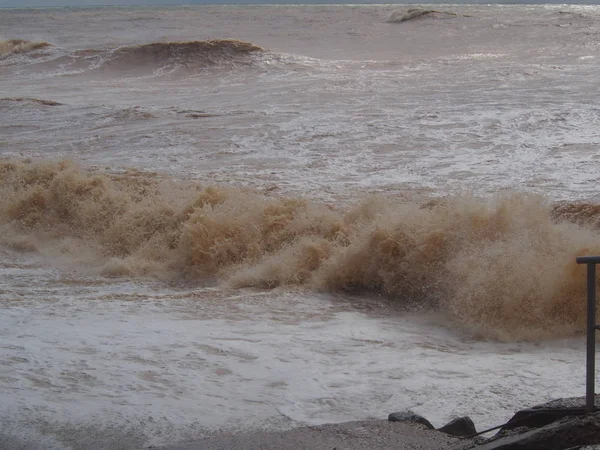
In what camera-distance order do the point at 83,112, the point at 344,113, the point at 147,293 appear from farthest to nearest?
the point at 83,112 → the point at 344,113 → the point at 147,293

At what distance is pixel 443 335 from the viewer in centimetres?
582

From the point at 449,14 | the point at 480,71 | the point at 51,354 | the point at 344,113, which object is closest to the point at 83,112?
the point at 344,113

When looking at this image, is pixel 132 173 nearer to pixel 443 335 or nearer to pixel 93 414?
pixel 443 335

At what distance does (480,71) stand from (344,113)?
610 centimetres

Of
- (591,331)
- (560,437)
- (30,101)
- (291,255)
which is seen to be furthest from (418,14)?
(560,437)

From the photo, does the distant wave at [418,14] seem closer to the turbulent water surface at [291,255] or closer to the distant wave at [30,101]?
the turbulent water surface at [291,255]

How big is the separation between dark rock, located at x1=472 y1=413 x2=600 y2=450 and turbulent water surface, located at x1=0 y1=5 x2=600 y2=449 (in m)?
1.21

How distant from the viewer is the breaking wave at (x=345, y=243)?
614cm

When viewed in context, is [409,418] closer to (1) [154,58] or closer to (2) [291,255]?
(2) [291,255]

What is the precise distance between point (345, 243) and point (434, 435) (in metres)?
4.28

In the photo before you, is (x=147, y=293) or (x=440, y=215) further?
(x=440, y=215)

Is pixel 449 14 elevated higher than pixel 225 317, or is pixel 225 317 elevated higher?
pixel 449 14

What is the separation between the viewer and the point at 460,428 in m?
3.64

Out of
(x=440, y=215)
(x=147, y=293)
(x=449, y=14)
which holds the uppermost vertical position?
(x=449, y=14)
